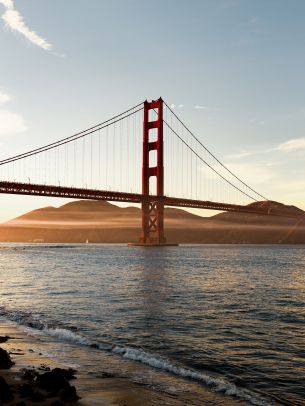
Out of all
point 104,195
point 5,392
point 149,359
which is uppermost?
point 104,195

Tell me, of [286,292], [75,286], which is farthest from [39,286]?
[286,292]

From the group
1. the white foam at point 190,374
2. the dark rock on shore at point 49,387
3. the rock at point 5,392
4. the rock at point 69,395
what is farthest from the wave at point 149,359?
the rock at point 5,392

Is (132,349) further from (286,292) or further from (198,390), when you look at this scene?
(286,292)

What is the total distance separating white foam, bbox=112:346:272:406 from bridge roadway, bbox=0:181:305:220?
65.0 metres

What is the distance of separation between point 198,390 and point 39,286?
21512mm

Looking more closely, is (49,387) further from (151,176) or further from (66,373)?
(151,176)

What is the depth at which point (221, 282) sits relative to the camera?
32.3 meters

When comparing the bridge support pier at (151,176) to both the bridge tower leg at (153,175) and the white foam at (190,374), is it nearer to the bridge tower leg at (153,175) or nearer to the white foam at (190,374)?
the bridge tower leg at (153,175)

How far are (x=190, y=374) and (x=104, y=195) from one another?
76013 millimetres

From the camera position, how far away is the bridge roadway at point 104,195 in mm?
75213

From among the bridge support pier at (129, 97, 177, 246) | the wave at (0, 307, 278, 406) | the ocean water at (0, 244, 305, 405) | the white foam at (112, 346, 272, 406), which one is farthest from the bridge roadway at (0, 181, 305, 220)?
the white foam at (112, 346, 272, 406)

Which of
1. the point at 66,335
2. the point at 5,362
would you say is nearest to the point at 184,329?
the point at 66,335

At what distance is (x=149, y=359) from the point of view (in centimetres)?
1109

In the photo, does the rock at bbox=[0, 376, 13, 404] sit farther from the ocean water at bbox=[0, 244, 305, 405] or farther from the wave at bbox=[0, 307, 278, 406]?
the wave at bbox=[0, 307, 278, 406]
